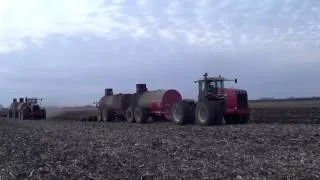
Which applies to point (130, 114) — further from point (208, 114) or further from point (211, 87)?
point (208, 114)

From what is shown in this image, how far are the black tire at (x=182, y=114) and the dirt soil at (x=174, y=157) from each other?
347 inches

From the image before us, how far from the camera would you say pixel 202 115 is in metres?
27.8

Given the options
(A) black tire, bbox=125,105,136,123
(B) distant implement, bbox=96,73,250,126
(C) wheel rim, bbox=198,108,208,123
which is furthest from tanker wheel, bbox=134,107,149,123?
(C) wheel rim, bbox=198,108,208,123

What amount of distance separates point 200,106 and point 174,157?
44.3 ft

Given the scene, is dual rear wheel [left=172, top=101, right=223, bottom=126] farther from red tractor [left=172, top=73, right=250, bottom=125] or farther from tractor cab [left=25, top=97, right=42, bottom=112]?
tractor cab [left=25, top=97, right=42, bottom=112]

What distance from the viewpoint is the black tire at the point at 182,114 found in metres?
29.3

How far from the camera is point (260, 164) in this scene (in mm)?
12906

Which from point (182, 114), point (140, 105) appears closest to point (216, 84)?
point (182, 114)

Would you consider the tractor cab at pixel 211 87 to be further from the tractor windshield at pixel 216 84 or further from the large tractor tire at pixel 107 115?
the large tractor tire at pixel 107 115

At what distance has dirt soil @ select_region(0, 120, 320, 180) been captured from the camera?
12109 millimetres

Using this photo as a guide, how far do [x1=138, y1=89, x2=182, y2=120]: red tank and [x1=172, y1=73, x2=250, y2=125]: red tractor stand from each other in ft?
10.6

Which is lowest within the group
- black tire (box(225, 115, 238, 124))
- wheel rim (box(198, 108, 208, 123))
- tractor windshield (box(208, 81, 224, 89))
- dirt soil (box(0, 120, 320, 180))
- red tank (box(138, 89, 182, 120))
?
dirt soil (box(0, 120, 320, 180))

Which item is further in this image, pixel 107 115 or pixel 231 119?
pixel 107 115

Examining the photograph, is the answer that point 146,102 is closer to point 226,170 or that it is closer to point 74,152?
point 74,152
